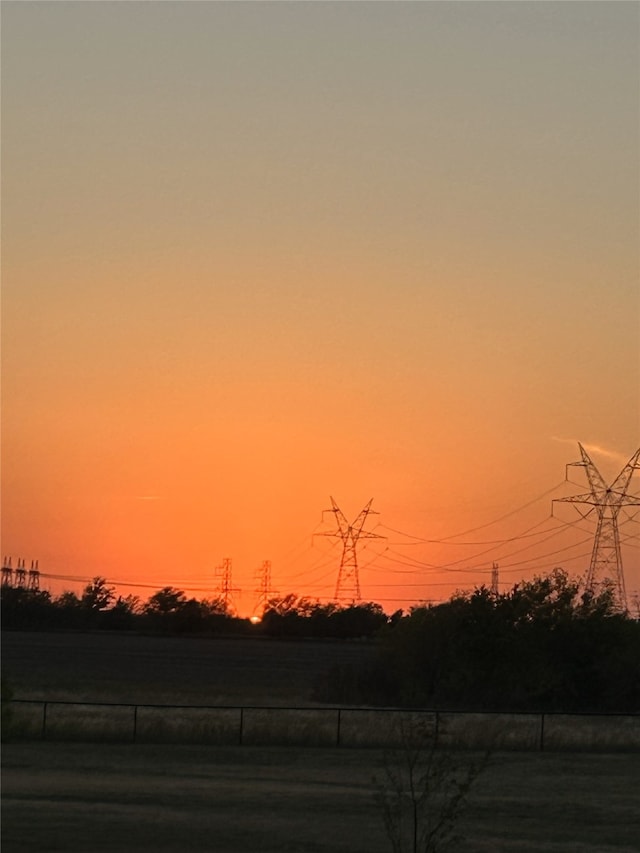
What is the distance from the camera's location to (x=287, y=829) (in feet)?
80.9

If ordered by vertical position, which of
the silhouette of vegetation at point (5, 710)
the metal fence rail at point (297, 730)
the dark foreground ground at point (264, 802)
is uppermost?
the silhouette of vegetation at point (5, 710)

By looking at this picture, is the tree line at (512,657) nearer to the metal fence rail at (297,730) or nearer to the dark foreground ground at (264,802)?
the metal fence rail at (297,730)

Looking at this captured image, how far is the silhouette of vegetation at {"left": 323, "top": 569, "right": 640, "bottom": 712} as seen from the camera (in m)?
63.3

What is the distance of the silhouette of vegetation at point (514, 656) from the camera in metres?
63.3

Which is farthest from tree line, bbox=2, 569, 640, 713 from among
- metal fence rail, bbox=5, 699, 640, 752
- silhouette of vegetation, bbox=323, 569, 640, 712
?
metal fence rail, bbox=5, 699, 640, 752

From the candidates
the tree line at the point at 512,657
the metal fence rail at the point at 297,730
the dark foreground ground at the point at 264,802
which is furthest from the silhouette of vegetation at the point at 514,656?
the dark foreground ground at the point at 264,802

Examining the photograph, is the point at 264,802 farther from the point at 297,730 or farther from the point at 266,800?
the point at 297,730

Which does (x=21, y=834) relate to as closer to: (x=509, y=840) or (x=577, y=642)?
(x=509, y=840)

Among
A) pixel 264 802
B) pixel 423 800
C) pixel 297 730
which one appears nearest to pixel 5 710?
pixel 297 730

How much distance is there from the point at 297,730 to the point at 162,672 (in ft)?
181

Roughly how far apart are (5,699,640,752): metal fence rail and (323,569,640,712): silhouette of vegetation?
1229cm

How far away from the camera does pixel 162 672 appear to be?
9625 centimetres

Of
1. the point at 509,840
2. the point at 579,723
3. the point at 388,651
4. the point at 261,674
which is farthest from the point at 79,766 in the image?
the point at 261,674

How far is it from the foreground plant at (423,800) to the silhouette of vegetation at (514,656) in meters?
23.8
